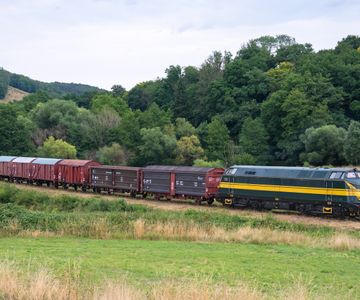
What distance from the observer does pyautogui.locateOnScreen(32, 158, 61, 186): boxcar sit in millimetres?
63000

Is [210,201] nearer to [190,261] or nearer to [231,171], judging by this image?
[231,171]

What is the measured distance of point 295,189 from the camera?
127ft

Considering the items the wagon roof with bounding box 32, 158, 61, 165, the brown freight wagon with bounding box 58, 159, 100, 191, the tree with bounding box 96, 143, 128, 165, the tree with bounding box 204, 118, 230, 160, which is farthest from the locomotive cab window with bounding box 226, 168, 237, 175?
the tree with bounding box 204, 118, 230, 160

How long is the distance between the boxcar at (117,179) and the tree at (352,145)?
1476 inches

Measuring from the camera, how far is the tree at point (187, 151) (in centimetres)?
9162

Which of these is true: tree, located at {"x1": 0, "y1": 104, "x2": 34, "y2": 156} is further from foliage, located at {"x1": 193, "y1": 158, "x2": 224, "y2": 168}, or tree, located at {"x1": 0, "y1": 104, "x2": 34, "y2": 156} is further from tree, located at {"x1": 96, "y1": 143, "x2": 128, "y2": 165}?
foliage, located at {"x1": 193, "y1": 158, "x2": 224, "y2": 168}

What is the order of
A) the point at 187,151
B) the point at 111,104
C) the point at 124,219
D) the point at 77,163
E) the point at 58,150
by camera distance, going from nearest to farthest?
the point at 124,219 → the point at 77,163 → the point at 187,151 → the point at 58,150 → the point at 111,104

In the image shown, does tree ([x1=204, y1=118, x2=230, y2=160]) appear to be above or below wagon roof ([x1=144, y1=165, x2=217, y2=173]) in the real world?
above

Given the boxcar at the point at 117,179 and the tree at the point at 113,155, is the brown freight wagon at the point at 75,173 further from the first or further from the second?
the tree at the point at 113,155

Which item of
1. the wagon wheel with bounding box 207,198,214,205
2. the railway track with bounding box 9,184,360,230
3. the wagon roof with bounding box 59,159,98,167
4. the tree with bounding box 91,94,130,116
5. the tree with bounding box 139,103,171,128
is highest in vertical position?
the tree with bounding box 91,94,130,116

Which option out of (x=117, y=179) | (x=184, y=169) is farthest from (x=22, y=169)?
(x=184, y=169)

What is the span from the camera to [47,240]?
25062 millimetres

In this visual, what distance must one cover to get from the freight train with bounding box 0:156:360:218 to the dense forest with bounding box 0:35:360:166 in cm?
2919

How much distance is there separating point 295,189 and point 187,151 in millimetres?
53324
